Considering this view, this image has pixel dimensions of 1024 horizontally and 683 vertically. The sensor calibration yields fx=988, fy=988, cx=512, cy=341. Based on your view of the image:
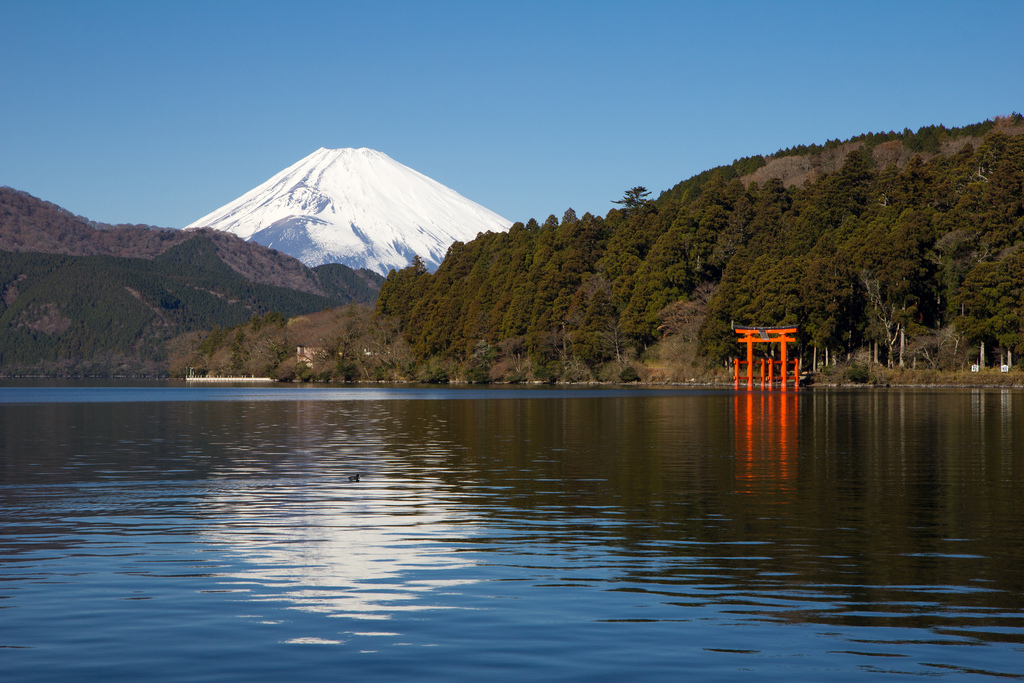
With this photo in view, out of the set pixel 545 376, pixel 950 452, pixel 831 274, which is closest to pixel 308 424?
pixel 950 452

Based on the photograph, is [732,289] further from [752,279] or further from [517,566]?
[517,566]

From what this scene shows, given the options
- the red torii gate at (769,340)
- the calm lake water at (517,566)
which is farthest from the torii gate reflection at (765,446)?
the red torii gate at (769,340)

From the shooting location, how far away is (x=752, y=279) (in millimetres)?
79625

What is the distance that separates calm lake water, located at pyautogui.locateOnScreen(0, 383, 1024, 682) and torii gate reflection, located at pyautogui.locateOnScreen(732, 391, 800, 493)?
0.67 ft

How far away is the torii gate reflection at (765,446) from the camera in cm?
1755

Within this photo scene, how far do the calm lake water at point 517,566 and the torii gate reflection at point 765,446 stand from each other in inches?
8.1

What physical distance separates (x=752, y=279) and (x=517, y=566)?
72600mm

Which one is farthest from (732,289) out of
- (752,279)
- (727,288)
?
(752,279)

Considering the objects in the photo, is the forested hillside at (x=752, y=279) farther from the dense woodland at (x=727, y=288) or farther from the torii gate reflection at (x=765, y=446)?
the torii gate reflection at (x=765, y=446)

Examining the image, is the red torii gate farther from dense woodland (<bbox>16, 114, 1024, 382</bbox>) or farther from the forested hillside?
the forested hillside

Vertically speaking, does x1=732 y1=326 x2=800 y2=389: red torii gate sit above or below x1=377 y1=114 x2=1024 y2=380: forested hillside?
below

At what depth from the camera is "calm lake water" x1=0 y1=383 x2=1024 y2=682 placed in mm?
6902

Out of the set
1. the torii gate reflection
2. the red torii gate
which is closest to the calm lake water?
the torii gate reflection

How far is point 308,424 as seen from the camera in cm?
3584
